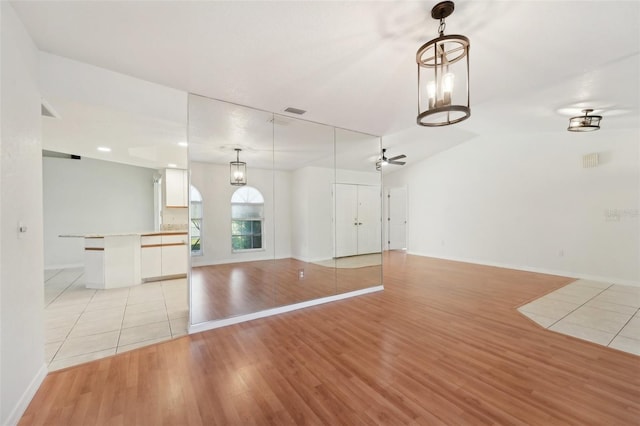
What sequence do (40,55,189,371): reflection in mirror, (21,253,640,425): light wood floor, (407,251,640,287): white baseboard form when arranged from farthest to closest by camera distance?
(407,251,640,287): white baseboard
(40,55,189,371): reflection in mirror
(21,253,640,425): light wood floor

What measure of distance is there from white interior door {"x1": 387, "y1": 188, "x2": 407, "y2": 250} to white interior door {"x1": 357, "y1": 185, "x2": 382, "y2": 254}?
4.50 metres

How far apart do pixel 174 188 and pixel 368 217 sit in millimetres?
4453

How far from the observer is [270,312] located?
344 centimetres

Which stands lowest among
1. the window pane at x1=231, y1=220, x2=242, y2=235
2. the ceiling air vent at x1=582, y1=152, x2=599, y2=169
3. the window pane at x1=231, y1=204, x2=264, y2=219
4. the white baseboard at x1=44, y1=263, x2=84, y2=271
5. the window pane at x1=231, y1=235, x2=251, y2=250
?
the white baseboard at x1=44, y1=263, x2=84, y2=271

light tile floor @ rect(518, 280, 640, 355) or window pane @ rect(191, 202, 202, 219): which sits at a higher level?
window pane @ rect(191, 202, 202, 219)

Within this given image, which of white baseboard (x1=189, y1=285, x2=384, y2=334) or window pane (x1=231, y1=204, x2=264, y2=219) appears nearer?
white baseboard (x1=189, y1=285, x2=384, y2=334)

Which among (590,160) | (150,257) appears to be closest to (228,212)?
(150,257)

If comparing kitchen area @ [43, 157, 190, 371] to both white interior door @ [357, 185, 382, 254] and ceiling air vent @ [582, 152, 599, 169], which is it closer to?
white interior door @ [357, 185, 382, 254]

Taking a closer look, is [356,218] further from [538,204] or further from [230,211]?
[538,204]

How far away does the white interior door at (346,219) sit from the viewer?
180 inches

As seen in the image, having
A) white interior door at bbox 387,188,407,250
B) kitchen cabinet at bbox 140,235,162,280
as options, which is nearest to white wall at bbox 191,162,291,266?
kitchen cabinet at bbox 140,235,162,280

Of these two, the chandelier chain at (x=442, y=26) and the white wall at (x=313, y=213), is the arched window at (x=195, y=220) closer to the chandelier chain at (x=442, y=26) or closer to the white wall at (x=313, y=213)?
the white wall at (x=313, y=213)

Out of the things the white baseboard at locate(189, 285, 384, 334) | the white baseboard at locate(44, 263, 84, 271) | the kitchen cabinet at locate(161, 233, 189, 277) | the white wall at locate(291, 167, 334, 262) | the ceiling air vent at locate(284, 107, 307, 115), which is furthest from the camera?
the white baseboard at locate(44, 263, 84, 271)

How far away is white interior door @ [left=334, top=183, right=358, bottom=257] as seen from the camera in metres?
4.57
